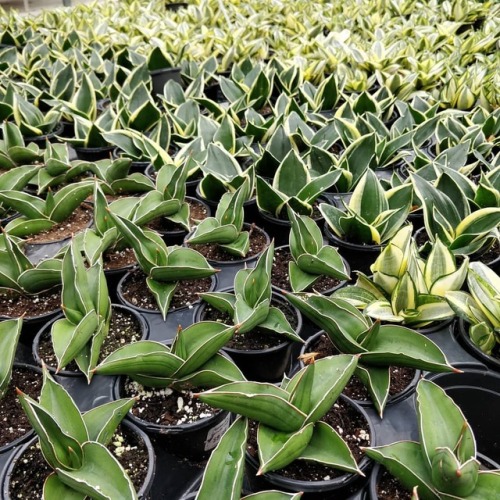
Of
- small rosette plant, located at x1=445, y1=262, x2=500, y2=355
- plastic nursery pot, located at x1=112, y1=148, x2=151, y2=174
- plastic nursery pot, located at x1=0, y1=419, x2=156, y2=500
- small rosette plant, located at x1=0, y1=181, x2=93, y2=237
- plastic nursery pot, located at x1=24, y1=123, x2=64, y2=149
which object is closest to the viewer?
plastic nursery pot, located at x1=0, y1=419, x2=156, y2=500

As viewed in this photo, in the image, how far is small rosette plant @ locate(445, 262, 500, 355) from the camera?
3.67ft

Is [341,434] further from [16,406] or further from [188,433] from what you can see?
[16,406]

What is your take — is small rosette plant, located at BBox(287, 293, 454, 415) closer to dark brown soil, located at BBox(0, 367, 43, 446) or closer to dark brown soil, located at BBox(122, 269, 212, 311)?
dark brown soil, located at BBox(122, 269, 212, 311)

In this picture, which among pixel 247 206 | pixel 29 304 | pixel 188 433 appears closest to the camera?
pixel 188 433

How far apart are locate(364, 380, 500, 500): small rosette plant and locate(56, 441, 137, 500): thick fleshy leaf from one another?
1.34 ft

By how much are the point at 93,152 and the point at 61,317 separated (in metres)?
1.00

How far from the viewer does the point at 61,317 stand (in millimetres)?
1295

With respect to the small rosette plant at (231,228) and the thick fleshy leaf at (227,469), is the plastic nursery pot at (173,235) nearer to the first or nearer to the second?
the small rosette plant at (231,228)

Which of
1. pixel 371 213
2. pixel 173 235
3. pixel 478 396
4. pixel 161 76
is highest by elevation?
pixel 161 76

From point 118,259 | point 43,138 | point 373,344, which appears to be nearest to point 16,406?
point 118,259

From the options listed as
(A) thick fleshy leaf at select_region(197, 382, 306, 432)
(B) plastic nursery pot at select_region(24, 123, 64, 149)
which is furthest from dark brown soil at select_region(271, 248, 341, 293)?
(B) plastic nursery pot at select_region(24, 123, 64, 149)

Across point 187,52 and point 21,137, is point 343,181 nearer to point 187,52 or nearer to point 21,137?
point 21,137

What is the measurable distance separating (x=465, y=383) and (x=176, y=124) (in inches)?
57.2

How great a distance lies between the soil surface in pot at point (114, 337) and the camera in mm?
1194
